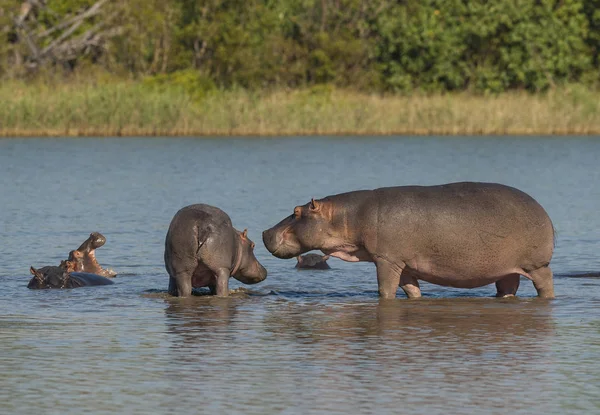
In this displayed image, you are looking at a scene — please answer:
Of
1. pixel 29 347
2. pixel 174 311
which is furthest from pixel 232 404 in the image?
pixel 174 311

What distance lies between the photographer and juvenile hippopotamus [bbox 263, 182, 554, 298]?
386 inches

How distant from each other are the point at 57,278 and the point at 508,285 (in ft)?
11.4

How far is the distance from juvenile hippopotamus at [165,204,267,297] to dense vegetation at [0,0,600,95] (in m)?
33.8

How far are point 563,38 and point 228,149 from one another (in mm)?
18464

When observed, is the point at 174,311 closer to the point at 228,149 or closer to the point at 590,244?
the point at 590,244

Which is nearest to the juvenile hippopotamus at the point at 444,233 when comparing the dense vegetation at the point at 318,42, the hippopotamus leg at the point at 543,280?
the hippopotamus leg at the point at 543,280

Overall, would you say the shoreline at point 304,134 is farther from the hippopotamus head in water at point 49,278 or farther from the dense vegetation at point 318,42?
the hippopotamus head in water at point 49,278

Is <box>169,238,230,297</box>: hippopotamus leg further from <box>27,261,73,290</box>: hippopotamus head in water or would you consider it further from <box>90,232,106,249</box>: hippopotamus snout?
<box>90,232,106,249</box>: hippopotamus snout

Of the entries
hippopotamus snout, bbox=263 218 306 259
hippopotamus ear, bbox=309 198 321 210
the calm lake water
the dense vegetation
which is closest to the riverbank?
the dense vegetation

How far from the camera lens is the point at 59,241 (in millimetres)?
14469

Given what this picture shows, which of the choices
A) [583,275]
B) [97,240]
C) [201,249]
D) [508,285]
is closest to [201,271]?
[201,249]

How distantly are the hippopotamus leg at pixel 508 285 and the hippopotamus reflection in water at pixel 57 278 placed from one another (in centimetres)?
327

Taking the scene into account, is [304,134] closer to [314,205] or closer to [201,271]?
[201,271]

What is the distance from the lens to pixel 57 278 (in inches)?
428
